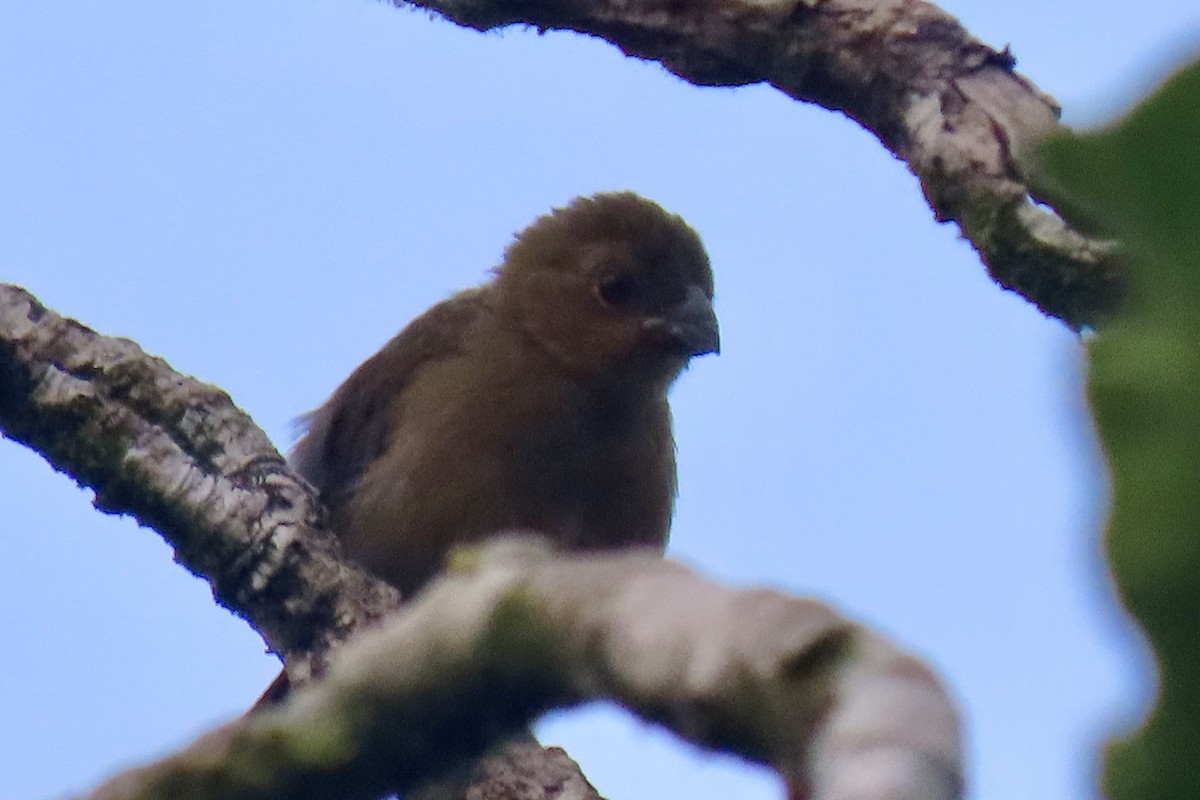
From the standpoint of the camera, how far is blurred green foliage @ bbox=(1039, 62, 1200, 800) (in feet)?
1.45

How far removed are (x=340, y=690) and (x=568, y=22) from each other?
346 centimetres

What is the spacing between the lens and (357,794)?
2.67 feet

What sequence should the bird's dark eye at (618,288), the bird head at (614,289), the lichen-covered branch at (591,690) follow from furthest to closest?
the bird's dark eye at (618,288), the bird head at (614,289), the lichen-covered branch at (591,690)

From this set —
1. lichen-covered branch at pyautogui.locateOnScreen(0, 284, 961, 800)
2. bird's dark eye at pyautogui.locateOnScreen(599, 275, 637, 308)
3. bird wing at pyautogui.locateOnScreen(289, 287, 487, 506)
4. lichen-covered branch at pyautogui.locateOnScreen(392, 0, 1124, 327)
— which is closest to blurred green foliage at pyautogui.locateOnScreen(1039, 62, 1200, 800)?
lichen-covered branch at pyautogui.locateOnScreen(0, 284, 961, 800)

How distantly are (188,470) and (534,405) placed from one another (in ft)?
5.36

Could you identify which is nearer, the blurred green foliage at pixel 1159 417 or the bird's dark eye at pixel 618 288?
the blurred green foliage at pixel 1159 417

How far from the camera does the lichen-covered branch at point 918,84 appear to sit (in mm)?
3084

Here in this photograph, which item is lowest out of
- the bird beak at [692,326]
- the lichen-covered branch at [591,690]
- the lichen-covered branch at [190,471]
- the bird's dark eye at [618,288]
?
the lichen-covered branch at [591,690]

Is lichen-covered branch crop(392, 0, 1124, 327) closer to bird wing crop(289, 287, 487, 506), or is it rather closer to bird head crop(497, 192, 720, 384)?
bird head crop(497, 192, 720, 384)

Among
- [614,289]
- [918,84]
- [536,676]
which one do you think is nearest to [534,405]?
[614,289]

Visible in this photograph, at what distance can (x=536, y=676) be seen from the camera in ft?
2.54

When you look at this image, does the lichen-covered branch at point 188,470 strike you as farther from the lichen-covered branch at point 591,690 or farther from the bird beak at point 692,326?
the lichen-covered branch at point 591,690

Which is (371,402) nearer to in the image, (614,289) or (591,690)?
(614,289)

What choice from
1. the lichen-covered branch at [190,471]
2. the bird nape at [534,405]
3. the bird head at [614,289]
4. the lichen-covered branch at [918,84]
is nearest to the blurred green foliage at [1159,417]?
the lichen-covered branch at [918,84]
